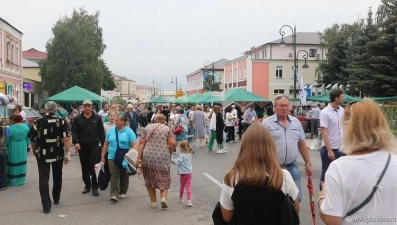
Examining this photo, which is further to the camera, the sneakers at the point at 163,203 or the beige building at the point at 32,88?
the beige building at the point at 32,88

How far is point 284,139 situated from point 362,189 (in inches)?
124

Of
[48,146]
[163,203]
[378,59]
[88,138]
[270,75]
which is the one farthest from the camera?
[270,75]

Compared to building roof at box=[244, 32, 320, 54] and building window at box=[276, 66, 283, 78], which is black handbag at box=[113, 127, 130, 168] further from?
building roof at box=[244, 32, 320, 54]

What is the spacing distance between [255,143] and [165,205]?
15.9ft

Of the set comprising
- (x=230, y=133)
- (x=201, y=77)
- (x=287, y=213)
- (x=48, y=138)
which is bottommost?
(x=230, y=133)

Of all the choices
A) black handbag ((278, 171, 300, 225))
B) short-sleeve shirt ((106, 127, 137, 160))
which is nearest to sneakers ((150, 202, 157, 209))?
short-sleeve shirt ((106, 127, 137, 160))

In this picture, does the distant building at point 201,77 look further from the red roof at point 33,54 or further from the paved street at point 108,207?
the paved street at point 108,207

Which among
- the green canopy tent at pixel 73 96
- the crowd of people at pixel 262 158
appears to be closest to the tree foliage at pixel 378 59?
the green canopy tent at pixel 73 96

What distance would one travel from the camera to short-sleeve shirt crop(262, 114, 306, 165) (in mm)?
5902

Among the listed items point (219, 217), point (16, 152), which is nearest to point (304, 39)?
point (16, 152)

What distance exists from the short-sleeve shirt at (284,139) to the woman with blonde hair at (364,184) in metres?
3.01

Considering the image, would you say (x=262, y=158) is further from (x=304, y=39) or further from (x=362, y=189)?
(x=304, y=39)

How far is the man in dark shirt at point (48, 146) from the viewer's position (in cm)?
761

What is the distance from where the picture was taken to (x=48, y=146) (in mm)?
7695
